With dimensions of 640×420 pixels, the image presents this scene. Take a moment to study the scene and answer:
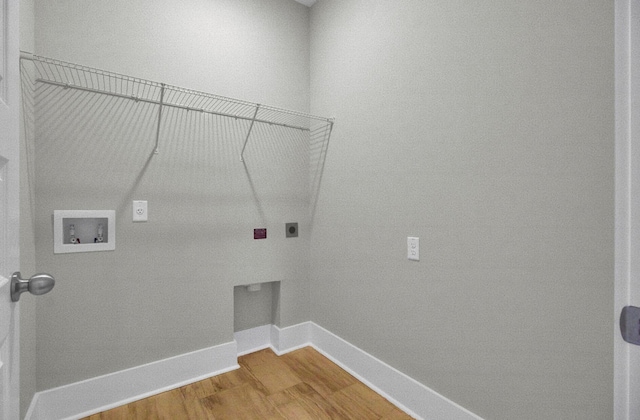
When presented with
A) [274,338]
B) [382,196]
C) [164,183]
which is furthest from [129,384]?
[382,196]

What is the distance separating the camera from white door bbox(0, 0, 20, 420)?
63 centimetres

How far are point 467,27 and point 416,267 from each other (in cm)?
114

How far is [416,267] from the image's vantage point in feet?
5.05

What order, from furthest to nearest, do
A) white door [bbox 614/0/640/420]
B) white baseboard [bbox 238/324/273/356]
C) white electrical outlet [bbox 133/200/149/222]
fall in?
white baseboard [bbox 238/324/273/356], white electrical outlet [bbox 133/200/149/222], white door [bbox 614/0/640/420]

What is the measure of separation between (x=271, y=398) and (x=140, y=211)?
4.19 feet

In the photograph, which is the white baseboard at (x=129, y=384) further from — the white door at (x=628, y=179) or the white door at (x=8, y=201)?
the white door at (x=628, y=179)

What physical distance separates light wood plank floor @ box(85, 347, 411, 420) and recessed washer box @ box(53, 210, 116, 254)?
34.2 inches

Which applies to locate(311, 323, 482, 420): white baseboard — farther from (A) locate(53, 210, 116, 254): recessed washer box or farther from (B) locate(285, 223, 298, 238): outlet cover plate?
(A) locate(53, 210, 116, 254): recessed washer box

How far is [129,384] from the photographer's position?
163 cm

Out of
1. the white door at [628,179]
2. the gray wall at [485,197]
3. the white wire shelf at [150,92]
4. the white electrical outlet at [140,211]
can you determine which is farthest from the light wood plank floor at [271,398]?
the white wire shelf at [150,92]

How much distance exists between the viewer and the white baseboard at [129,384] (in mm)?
1451

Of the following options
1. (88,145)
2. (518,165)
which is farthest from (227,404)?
(518,165)

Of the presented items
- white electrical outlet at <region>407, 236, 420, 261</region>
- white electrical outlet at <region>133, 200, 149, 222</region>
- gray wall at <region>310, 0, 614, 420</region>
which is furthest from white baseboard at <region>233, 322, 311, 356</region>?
white electrical outlet at <region>407, 236, 420, 261</region>

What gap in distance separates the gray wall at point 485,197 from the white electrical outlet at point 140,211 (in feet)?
3.89
